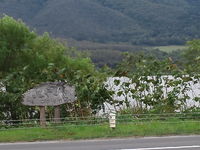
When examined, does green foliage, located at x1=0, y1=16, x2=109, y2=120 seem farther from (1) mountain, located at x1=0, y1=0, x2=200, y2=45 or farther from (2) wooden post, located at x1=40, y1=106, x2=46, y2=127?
(1) mountain, located at x1=0, y1=0, x2=200, y2=45

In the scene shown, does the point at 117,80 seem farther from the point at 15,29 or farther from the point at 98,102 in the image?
the point at 15,29

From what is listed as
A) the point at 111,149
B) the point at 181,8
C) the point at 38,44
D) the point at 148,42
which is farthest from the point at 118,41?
the point at 111,149

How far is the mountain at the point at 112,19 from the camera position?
430ft

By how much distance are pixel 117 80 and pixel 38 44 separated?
16.2 ft

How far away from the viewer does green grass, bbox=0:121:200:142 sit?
12.1 metres

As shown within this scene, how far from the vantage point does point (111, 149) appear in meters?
10.4

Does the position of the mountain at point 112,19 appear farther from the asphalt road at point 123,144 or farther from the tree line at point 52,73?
the asphalt road at point 123,144

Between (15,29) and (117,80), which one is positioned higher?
(15,29)

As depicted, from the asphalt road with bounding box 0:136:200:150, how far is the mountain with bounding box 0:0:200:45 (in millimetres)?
113128

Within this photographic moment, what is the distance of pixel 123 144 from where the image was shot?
11.0 m

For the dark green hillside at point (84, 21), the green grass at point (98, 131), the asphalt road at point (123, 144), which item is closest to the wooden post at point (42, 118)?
the green grass at point (98, 131)

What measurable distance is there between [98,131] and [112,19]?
13534 centimetres

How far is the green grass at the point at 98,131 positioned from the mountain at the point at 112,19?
112 m

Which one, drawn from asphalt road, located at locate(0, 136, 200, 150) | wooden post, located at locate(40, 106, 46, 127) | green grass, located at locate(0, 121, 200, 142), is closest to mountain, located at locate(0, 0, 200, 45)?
wooden post, located at locate(40, 106, 46, 127)
